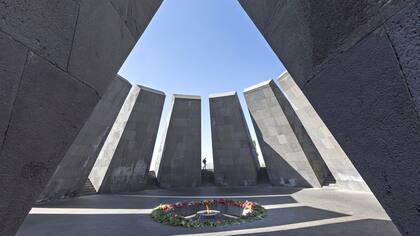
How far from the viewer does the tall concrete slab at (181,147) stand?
1748cm

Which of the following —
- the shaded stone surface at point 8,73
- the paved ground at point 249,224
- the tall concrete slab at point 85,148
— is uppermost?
the tall concrete slab at point 85,148

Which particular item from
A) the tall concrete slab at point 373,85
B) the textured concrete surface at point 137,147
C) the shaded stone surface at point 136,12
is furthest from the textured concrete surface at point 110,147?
the tall concrete slab at point 373,85

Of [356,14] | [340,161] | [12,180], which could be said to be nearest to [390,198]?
[356,14]

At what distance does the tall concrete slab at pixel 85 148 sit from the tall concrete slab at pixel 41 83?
10780 mm

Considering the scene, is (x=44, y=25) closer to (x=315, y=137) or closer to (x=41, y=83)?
(x=41, y=83)

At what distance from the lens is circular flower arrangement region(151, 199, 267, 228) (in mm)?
7246

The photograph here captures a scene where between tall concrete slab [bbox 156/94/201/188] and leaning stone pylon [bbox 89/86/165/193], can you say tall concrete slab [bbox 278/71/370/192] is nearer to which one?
tall concrete slab [bbox 156/94/201/188]

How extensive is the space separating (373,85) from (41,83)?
9.98 ft

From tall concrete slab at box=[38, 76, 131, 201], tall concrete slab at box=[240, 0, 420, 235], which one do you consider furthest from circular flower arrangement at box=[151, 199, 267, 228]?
tall concrete slab at box=[38, 76, 131, 201]

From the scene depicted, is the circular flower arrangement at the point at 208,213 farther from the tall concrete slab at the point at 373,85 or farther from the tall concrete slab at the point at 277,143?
the tall concrete slab at the point at 277,143

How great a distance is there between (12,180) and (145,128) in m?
14.8

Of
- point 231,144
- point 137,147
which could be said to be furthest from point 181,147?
point 231,144

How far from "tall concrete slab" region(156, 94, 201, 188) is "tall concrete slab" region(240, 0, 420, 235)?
52.2ft

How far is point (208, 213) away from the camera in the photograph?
884 cm
